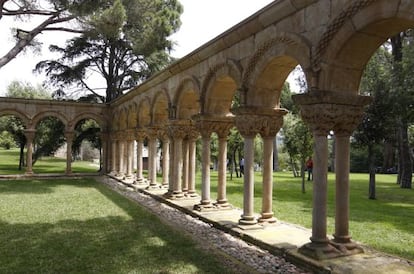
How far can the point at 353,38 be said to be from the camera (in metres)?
5.19

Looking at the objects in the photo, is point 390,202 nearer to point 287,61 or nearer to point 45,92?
point 287,61

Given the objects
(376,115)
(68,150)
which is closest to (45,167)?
(68,150)

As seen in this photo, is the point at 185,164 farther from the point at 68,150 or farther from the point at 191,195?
the point at 68,150

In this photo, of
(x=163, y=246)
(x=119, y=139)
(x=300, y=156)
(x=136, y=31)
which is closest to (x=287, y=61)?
(x=163, y=246)

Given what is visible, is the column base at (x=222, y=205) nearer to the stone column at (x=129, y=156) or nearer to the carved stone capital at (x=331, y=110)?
the carved stone capital at (x=331, y=110)

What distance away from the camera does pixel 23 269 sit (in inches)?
205

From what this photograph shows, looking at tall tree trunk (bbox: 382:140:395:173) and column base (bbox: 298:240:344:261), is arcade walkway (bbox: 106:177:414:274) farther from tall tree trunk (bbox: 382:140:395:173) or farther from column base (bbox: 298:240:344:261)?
tall tree trunk (bbox: 382:140:395:173)

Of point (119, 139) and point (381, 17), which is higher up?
point (381, 17)

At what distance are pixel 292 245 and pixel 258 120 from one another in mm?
2485

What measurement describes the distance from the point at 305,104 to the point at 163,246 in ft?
10.9

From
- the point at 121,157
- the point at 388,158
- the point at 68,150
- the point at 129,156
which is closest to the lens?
the point at 129,156

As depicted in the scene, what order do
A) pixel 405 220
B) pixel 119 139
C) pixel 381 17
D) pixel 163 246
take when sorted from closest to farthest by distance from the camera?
pixel 381 17 → pixel 163 246 → pixel 405 220 → pixel 119 139

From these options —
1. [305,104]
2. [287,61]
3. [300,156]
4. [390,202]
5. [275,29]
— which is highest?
[275,29]

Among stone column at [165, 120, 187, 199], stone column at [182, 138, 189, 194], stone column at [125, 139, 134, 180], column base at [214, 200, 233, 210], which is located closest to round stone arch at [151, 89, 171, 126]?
stone column at [182, 138, 189, 194]
